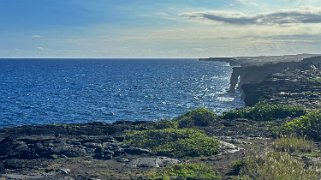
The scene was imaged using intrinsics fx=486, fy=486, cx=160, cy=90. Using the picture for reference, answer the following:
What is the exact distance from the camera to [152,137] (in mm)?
25250

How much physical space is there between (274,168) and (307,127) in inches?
429

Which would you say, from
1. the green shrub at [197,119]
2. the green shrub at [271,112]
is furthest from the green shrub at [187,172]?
the green shrub at [271,112]

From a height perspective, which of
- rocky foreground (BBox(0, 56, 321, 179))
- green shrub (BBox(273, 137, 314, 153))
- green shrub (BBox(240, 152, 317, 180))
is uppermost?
green shrub (BBox(240, 152, 317, 180))

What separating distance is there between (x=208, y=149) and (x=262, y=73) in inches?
2634

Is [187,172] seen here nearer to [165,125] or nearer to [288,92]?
[165,125]

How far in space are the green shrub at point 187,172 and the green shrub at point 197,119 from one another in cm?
1083

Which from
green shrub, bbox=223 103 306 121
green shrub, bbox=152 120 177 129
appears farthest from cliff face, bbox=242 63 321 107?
green shrub, bbox=152 120 177 129

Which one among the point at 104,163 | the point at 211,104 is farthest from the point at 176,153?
the point at 211,104

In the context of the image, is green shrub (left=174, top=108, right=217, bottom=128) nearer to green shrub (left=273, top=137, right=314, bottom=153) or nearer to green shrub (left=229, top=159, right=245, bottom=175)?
green shrub (left=273, top=137, right=314, bottom=153)

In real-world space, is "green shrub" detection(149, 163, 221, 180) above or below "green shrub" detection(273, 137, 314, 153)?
below

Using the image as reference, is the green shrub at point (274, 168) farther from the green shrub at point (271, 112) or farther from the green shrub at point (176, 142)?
the green shrub at point (271, 112)

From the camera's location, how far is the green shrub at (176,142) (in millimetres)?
23031

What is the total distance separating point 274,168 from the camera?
16812mm

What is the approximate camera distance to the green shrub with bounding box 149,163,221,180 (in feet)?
60.7
